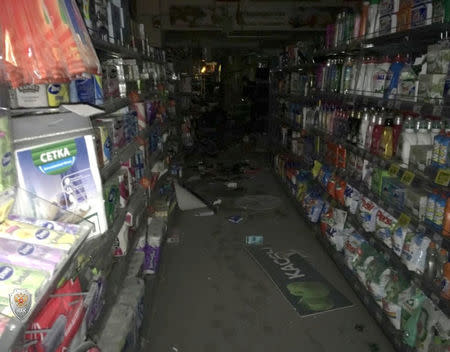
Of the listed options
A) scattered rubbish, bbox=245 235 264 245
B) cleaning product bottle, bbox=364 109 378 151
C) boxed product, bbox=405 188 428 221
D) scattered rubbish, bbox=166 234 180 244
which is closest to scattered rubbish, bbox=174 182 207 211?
scattered rubbish, bbox=166 234 180 244

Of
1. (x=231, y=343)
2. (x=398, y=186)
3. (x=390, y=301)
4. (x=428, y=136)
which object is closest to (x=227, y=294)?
(x=231, y=343)

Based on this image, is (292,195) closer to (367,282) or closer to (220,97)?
(367,282)

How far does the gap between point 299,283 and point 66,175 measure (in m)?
2.49

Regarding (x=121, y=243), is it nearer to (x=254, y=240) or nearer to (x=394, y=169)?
(x=394, y=169)

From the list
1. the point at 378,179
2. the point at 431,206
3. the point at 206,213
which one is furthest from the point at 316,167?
the point at 431,206

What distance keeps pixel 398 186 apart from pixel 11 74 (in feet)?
7.75

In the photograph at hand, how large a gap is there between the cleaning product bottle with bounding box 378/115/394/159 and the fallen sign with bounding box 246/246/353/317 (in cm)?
119

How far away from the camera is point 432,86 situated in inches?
84.4

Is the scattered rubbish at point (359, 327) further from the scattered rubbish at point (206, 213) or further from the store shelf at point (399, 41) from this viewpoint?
the scattered rubbish at point (206, 213)

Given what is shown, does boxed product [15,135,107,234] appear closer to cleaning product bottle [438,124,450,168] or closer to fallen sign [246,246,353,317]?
cleaning product bottle [438,124,450,168]

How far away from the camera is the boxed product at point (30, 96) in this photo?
1.27 m

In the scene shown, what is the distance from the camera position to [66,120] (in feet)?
4.03

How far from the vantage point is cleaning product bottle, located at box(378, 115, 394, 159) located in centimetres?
261

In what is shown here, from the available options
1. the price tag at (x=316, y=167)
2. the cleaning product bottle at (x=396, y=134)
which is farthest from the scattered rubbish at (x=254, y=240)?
the cleaning product bottle at (x=396, y=134)
